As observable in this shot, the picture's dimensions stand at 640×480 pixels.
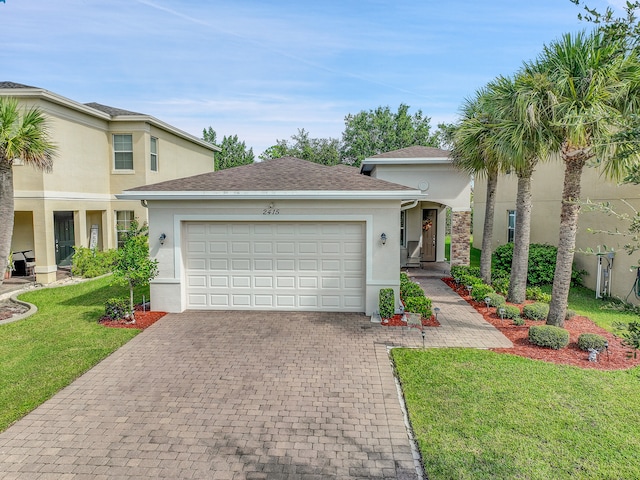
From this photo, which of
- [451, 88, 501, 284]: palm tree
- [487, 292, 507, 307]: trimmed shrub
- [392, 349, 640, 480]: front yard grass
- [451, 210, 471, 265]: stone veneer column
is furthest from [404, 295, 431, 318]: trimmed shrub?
[451, 210, 471, 265]: stone veneer column

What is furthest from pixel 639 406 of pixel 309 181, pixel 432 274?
pixel 432 274

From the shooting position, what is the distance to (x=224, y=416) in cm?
605

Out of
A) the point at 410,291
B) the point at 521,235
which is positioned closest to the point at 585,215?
the point at 521,235

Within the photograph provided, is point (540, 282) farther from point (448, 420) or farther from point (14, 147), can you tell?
point (14, 147)

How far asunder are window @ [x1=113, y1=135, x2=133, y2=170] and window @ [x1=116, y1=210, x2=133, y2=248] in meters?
2.16

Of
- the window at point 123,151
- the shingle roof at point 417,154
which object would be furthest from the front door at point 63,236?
the shingle roof at point 417,154

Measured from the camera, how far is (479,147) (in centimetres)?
1313

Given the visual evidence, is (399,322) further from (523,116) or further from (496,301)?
(523,116)

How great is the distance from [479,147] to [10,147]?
13492 millimetres

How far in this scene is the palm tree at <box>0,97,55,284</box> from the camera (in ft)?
36.7

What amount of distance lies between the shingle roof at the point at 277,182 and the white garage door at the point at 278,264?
1.01 metres

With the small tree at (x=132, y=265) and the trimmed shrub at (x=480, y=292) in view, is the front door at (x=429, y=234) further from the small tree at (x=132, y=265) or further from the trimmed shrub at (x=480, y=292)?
the small tree at (x=132, y=265)

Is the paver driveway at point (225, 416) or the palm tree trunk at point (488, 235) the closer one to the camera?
the paver driveway at point (225, 416)

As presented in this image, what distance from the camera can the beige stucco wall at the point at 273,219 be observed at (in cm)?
1084
